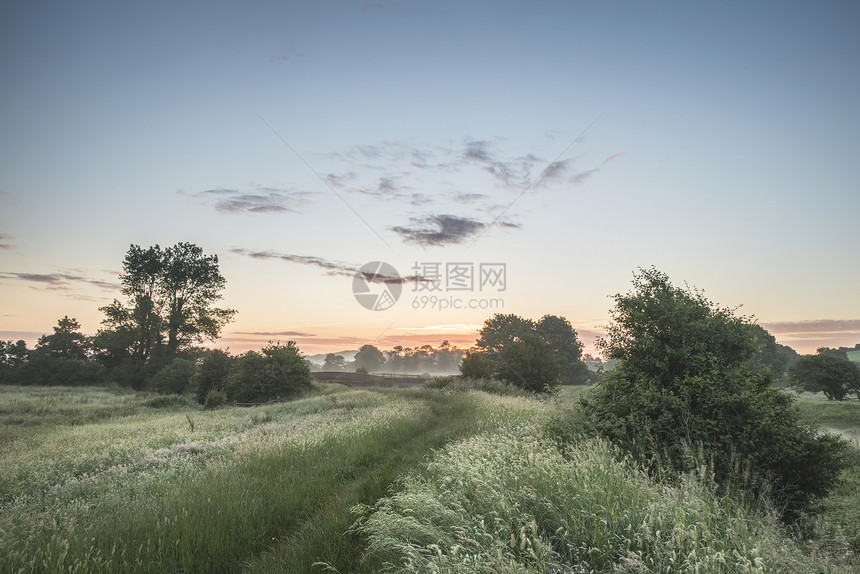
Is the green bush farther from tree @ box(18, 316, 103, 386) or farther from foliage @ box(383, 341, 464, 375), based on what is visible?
foliage @ box(383, 341, 464, 375)

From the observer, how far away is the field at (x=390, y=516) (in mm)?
3471

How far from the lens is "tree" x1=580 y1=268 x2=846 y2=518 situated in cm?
690

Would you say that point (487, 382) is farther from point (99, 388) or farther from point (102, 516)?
point (99, 388)

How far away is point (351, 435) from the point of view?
1149 cm

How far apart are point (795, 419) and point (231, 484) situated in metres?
10.7

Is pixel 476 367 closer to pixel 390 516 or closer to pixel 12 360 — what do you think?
pixel 390 516

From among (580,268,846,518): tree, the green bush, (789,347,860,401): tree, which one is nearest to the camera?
(580,268,846,518): tree

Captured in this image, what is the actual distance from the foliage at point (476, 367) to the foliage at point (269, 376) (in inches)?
631

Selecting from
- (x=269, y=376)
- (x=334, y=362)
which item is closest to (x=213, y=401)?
(x=269, y=376)

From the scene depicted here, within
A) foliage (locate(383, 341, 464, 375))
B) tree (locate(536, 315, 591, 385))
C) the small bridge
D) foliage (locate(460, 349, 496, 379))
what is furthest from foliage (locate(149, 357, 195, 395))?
foliage (locate(383, 341, 464, 375))

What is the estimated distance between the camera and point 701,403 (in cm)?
749

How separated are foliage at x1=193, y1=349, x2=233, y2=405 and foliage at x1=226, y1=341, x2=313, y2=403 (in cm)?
173

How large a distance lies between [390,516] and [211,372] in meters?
39.8

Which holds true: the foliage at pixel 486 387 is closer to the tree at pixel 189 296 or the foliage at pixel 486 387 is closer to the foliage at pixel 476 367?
the foliage at pixel 476 367
